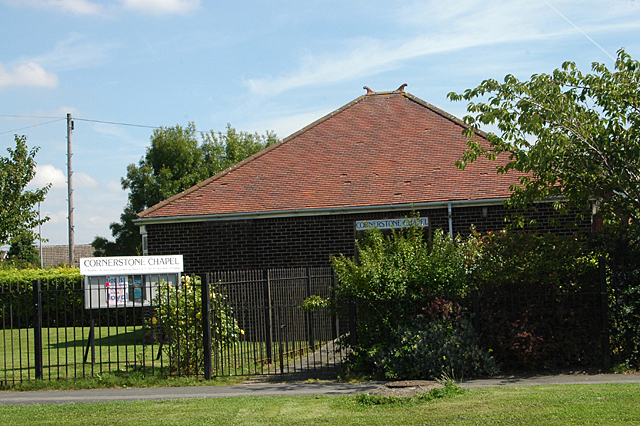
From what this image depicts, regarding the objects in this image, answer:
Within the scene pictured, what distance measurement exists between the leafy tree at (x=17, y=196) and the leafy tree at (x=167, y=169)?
10.2 meters

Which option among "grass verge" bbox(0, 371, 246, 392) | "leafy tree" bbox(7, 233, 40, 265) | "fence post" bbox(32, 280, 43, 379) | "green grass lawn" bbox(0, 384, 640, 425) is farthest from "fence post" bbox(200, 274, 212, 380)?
"leafy tree" bbox(7, 233, 40, 265)

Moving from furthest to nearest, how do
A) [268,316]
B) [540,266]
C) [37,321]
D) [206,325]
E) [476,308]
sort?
[268,316]
[37,321]
[206,325]
[540,266]
[476,308]

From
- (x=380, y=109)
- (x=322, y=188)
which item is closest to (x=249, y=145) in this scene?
(x=380, y=109)

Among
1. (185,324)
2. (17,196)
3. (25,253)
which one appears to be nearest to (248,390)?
(185,324)

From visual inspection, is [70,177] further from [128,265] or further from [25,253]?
[128,265]

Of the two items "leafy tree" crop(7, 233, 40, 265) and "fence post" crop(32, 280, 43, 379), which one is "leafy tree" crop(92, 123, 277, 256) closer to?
"leafy tree" crop(7, 233, 40, 265)

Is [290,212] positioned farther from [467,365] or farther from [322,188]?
[467,365]

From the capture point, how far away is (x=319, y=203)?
52.0 feet

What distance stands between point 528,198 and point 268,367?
18.2 ft

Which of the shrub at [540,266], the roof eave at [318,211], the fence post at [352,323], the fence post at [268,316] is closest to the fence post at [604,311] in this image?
the shrub at [540,266]

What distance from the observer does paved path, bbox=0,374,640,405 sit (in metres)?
8.93

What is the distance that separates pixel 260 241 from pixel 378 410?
8950 millimetres

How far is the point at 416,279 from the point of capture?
→ 993 cm

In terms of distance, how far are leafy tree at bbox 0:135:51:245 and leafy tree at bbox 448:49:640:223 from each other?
20552 mm
